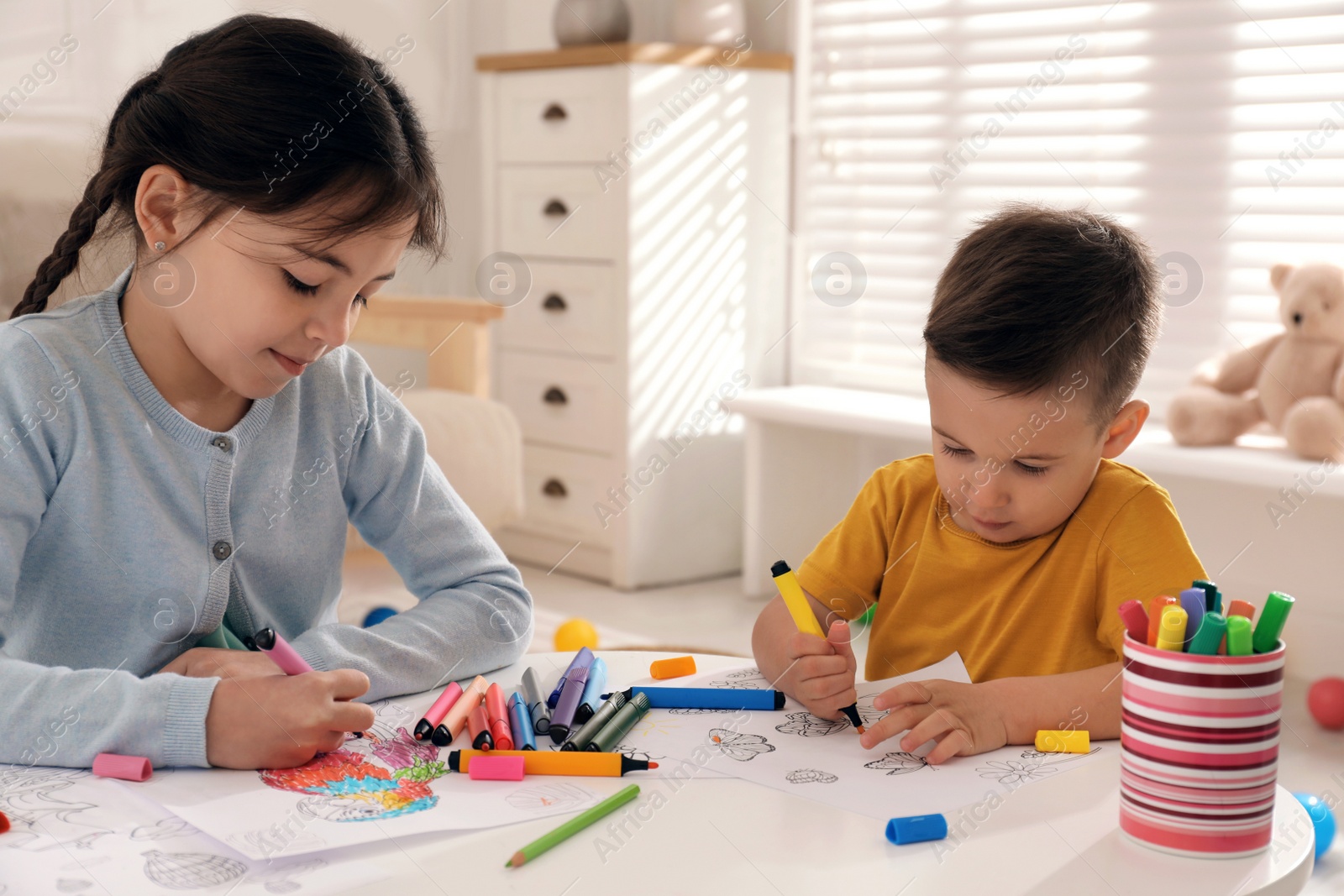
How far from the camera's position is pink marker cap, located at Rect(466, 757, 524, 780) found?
65 cm

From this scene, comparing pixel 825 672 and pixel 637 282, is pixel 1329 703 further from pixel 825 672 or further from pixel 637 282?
pixel 637 282

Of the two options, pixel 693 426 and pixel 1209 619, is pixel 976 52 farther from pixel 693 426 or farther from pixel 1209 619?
pixel 1209 619

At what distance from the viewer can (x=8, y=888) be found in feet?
1.73

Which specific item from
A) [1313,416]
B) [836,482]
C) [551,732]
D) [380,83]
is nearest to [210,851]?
[551,732]

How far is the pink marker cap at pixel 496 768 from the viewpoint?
65 centimetres

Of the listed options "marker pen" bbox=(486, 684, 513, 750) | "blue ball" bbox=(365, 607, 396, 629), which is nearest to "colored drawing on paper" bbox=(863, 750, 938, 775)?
"marker pen" bbox=(486, 684, 513, 750)

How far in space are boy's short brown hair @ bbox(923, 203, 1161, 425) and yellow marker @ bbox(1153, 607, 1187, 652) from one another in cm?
31

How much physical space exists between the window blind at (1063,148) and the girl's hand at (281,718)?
211 centimetres

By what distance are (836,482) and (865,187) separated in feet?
2.37

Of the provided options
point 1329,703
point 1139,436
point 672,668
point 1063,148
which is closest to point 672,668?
point 672,668

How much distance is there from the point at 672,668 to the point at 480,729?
6.8 inches

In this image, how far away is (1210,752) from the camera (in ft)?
1.87

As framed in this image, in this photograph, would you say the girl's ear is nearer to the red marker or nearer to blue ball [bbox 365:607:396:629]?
the red marker

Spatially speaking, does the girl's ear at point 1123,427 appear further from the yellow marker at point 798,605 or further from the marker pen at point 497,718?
the marker pen at point 497,718
